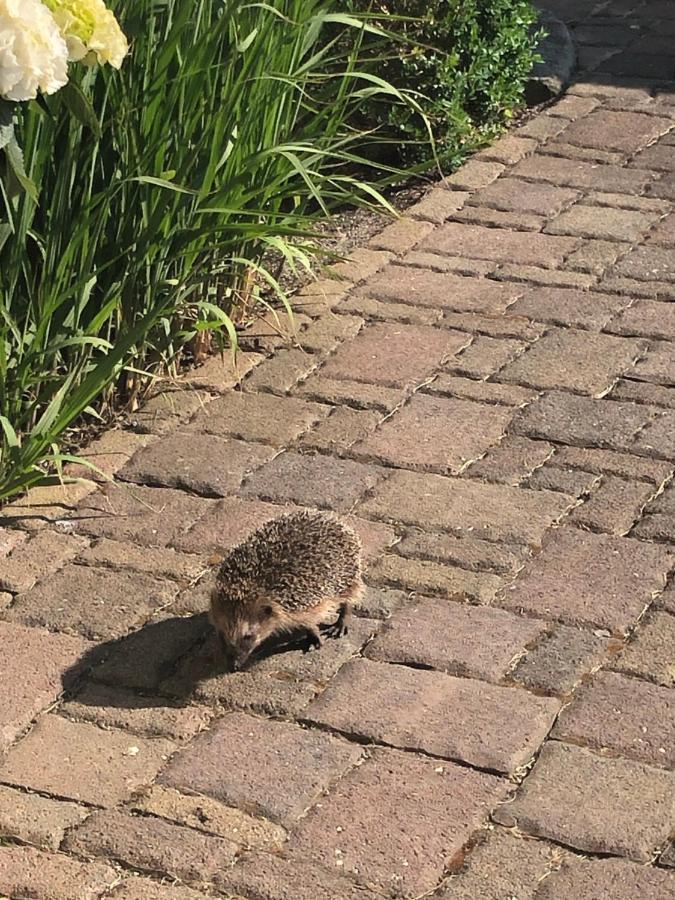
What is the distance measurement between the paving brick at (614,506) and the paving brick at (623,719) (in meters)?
0.89

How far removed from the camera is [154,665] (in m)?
4.52

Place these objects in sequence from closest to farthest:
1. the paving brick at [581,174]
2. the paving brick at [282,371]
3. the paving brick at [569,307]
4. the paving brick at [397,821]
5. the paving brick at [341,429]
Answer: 1. the paving brick at [397,821]
2. the paving brick at [341,429]
3. the paving brick at [282,371]
4. the paving brick at [569,307]
5. the paving brick at [581,174]

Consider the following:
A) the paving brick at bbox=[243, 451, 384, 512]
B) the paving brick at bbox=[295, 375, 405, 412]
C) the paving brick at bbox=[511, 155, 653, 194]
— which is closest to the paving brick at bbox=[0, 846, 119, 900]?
the paving brick at bbox=[243, 451, 384, 512]

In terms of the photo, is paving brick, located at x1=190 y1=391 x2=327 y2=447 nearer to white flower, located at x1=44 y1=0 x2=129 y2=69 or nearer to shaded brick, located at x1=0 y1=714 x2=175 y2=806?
shaded brick, located at x1=0 y1=714 x2=175 y2=806

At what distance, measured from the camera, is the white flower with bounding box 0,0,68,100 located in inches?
139

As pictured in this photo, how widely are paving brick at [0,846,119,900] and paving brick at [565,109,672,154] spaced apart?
5821 mm

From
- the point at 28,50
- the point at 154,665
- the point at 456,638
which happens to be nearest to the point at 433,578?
the point at 456,638

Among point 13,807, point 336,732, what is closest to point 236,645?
point 336,732

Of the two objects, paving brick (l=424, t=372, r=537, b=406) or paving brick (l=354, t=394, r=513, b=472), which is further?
paving brick (l=424, t=372, r=537, b=406)

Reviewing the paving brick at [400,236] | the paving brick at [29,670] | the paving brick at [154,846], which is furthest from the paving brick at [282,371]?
the paving brick at [154,846]

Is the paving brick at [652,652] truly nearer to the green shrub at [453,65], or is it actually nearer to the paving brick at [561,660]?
the paving brick at [561,660]

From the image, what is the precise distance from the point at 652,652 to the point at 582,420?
1.53 m

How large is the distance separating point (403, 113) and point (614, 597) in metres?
4.02

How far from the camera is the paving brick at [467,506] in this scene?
16.9 feet
